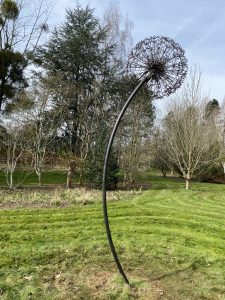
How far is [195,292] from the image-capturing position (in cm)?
405

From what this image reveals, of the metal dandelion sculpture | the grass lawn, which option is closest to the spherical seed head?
the metal dandelion sculpture

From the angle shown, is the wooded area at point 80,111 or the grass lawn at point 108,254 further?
the wooded area at point 80,111

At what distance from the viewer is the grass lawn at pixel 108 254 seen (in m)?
4.07

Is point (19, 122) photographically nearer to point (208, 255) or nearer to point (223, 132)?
point (208, 255)

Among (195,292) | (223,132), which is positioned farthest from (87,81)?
(195,292)

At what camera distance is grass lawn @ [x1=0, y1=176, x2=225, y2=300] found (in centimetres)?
407

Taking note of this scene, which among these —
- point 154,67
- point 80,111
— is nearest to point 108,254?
point 154,67

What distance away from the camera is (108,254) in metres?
5.26

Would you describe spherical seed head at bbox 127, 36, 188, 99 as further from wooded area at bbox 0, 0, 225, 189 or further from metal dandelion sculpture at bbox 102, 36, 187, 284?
wooded area at bbox 0, 0, 225, 189

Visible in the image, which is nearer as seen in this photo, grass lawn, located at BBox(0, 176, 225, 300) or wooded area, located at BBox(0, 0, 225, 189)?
grass lawn, located at BBox(0, 176, 225, 300)

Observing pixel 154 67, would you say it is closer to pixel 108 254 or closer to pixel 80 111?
pixel 108 254

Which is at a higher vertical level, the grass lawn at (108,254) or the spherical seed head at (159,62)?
the spherical seed head at (159,62)

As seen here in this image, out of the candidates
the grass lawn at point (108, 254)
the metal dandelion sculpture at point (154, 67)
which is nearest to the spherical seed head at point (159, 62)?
the metal dandelion sculpture at point (154, 67)

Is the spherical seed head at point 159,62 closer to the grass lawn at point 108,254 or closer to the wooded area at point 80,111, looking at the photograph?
the grass lawn at point 108,254
